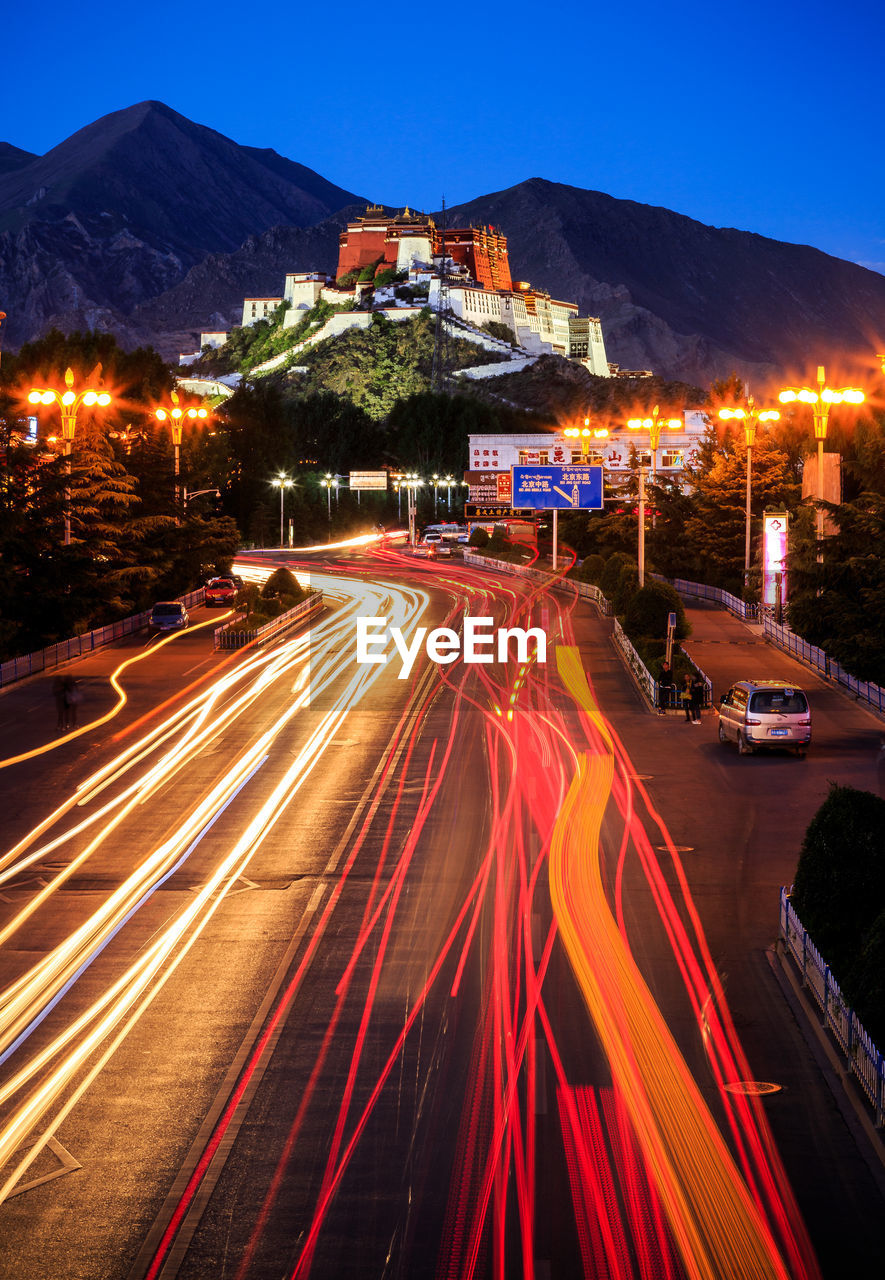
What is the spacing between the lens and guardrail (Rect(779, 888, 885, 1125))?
12258 millimetres

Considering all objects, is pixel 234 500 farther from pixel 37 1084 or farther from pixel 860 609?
pixel 37 1084

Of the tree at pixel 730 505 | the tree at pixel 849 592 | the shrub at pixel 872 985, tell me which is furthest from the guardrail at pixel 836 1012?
the tree at pixel 730 505

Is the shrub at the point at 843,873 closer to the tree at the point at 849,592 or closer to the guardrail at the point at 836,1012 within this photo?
the guardrail at the point at 836,1012

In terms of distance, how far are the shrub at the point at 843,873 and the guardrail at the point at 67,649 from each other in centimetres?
3172

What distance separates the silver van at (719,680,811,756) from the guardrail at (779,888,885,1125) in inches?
559

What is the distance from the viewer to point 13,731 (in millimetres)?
35812

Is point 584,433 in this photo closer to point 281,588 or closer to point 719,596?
point 719,596

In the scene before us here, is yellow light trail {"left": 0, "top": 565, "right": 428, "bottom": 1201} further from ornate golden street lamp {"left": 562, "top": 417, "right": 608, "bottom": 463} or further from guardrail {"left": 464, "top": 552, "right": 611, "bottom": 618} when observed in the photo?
ornate golden street lamp {"left": 562, "top": 417, "right": 608, "bottom": 463}

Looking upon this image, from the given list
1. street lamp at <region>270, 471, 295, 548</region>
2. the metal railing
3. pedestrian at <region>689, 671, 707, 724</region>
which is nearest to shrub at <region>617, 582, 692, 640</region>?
the metal railing

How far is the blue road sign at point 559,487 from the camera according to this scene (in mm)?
81562

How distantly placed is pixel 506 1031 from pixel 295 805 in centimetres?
1306

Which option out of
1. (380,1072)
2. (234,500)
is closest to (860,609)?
(380,1072)

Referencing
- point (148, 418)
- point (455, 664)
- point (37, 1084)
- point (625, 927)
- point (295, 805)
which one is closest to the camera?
point (37, 1084)

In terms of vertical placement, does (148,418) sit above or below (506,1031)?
above
